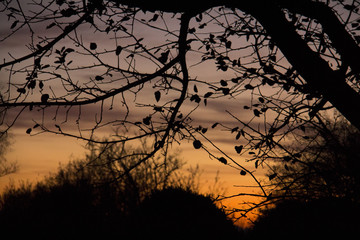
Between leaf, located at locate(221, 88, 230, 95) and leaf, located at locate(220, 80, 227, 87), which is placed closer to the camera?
leaf, located at locate(221, 88, 230, 95)

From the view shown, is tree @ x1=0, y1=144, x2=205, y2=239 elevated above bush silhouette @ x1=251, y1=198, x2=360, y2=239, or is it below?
above

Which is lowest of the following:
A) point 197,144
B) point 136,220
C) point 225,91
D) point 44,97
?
point 197,144

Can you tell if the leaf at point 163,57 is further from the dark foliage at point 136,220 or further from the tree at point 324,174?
the dark foliage at point 136,220

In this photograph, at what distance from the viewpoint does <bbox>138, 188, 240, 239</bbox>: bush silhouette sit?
35.2 ft

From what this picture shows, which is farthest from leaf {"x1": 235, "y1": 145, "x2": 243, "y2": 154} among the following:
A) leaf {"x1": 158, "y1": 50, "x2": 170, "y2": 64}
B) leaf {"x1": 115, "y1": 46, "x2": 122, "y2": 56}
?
leaf {"x1": 115, "y1": 46, "x2": 122, "y2": 56}

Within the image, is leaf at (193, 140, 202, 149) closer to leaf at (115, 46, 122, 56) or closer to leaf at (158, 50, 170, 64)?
leaf at (158, 50, 170, 64)

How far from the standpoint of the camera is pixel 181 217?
11.7m

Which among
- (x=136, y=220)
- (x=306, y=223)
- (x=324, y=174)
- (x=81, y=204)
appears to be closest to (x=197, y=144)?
(x=324, y=174)

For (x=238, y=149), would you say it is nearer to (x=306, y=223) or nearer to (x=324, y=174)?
(x=324, y=174)

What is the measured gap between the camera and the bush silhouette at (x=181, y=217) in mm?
10727

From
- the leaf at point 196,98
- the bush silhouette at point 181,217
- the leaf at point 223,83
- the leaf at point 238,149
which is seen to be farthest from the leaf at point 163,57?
the bush silhouette at point 181,217

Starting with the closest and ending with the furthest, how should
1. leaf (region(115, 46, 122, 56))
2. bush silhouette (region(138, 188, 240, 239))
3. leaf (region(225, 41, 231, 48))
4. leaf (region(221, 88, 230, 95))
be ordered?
leaf (region(115, 46, 122, 56)) < leaf (region(221, 88, 230, 95)) < leaf (region(225, 41, 231, 48)) < bush silhouette (region(138, 188, 240, 239))

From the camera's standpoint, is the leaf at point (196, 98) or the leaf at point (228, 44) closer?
the leaf at point (196, 98)

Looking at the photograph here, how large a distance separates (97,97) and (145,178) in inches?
719
